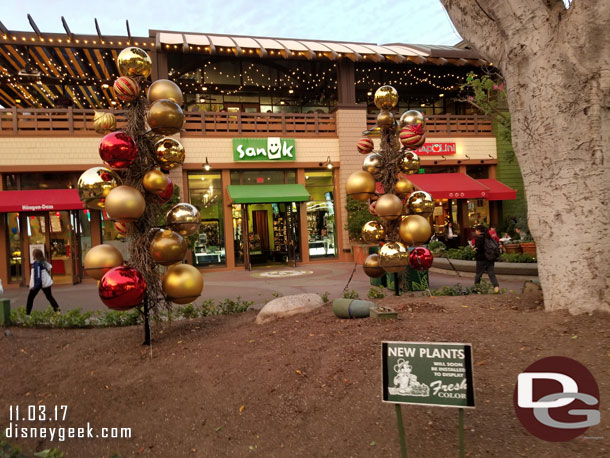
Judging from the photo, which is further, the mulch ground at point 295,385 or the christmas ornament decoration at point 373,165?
the christmas ornament decoration at point 373,165

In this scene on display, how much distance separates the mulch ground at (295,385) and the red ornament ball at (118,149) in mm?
2352

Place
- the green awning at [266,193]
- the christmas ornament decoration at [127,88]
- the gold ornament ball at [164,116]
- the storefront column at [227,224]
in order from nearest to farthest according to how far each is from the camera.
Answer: the gold ornament ball at [164,116] < the christmas ornament decoration at [127,88] < the green awning at [266,193] < the storefront column at [227,224]

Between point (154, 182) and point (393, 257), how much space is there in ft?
12.3

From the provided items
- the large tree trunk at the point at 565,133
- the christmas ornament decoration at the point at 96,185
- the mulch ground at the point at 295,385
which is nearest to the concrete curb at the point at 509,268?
the mulch ground at the point at 295,385

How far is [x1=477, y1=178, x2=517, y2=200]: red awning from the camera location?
1917 cm

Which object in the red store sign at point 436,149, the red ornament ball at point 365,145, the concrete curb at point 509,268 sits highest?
the red store sign at point 436,149

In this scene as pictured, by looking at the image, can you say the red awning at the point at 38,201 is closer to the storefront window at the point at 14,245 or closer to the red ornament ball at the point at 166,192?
the storefront window at the point at 14,245

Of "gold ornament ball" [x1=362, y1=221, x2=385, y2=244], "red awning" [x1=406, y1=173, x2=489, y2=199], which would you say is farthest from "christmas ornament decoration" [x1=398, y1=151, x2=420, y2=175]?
"red awning" [x1=406, y1=173, x2=489, y2=199]

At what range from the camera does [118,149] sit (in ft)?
15.9

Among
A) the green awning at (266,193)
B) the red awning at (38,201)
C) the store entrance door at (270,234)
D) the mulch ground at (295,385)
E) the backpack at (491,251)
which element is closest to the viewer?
the mulch ground at (295,385)

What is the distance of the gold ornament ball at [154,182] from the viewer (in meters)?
5.21

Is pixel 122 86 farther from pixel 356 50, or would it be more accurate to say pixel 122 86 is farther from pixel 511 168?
pixel 511 168

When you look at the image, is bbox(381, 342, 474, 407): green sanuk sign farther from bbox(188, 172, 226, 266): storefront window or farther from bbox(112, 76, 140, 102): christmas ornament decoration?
bbox(188, 172, 226, 266): storefront window

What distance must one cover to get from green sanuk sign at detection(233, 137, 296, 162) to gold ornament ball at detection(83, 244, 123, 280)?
12893 millimetres
